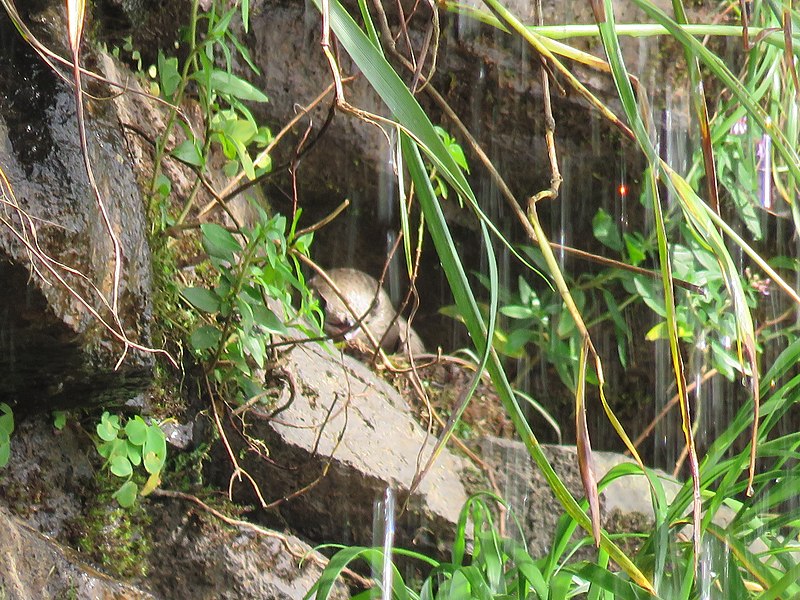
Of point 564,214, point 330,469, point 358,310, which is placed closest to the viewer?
point 330,469

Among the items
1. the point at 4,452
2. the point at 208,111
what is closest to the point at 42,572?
the point at 4,452

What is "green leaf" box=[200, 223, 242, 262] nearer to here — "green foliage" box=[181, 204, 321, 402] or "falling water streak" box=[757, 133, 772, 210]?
"green foliage" box=[181, 204, 321, 402]

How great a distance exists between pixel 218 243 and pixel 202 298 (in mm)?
130

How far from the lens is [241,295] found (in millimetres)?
1734

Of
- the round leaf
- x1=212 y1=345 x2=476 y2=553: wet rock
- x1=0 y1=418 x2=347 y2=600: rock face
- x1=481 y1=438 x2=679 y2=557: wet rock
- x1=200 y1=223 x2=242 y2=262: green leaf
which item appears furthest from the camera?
x1=481 y1=438 x2=679 y2=557: wet rock

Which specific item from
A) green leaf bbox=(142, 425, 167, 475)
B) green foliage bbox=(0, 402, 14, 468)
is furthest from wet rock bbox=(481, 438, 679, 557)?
green foliage bbox=(0, 402, 14, 468)

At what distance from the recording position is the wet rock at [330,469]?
195 centimetres

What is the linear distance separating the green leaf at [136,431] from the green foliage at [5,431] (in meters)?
0.21

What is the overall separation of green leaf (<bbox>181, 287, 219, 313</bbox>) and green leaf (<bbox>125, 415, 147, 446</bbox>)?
273 mm

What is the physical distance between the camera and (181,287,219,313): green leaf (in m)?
1.71

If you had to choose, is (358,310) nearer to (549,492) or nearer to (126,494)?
(549,492)

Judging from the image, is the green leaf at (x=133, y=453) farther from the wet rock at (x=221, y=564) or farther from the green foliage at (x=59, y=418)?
the wet rock at (x=221, y=564)

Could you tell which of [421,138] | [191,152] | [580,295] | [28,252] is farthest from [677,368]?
[580,295]

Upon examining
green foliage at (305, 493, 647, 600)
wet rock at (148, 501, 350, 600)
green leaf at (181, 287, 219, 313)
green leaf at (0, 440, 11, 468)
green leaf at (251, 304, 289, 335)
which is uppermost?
green leaf at (181, 287, 219, 313)
